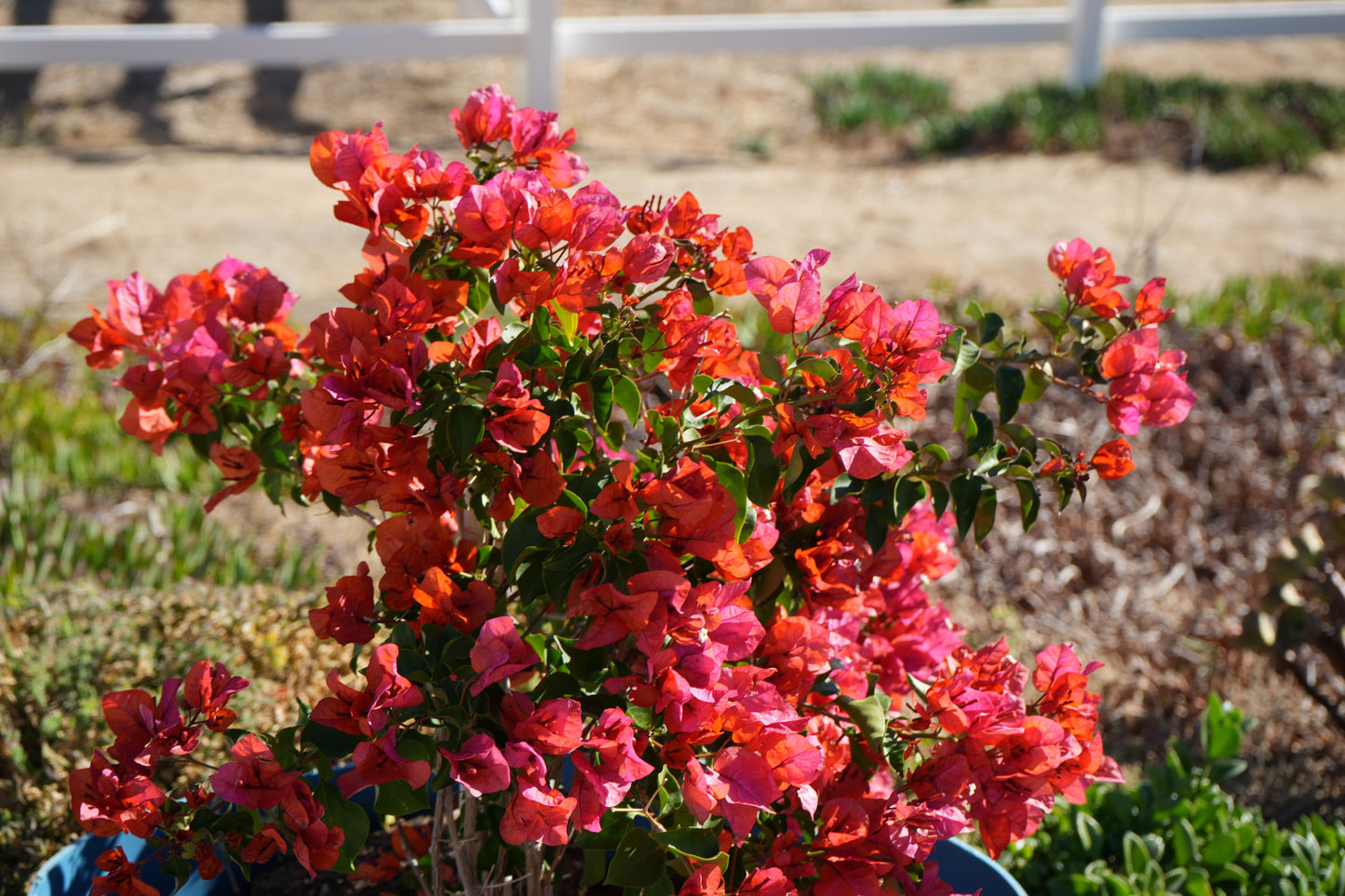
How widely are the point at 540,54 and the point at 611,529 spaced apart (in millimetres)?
7211

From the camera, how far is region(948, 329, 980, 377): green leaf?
124 cm

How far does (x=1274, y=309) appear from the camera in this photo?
4480 millimetres

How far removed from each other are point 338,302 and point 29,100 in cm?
672

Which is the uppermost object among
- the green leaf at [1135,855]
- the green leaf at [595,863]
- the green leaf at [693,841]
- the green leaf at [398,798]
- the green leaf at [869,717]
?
the green leaf at [398,798]

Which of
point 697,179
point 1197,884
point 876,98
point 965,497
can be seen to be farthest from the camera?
point 876,98

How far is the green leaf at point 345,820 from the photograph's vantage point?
1114mm

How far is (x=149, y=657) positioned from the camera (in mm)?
2033

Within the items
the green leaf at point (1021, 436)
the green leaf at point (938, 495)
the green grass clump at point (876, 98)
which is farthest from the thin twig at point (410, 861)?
the green grass clump at point (876, 98)

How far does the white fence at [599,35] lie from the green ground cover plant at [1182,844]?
6615 mm

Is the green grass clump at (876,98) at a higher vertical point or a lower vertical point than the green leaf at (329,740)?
lower

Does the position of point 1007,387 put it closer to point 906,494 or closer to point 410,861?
point 906,494

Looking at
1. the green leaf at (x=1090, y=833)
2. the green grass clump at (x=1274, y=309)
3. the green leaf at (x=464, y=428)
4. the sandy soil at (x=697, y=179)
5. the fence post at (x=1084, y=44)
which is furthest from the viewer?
the fence post at (x=1084, y=44)

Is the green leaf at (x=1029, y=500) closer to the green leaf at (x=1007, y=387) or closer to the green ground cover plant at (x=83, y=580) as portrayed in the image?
the green leaf at (x=1007, y=387)

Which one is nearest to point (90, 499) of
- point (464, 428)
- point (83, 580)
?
point (83, 580)
